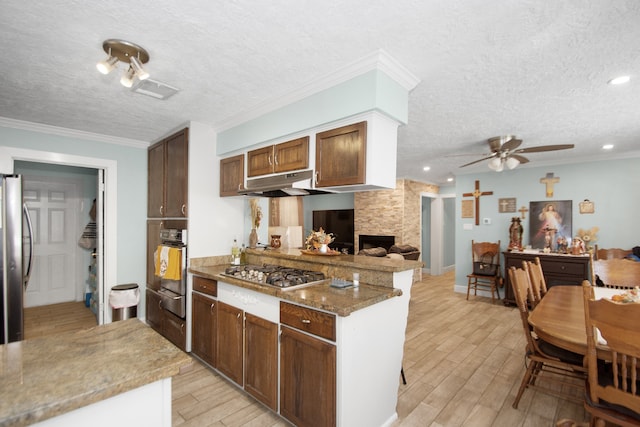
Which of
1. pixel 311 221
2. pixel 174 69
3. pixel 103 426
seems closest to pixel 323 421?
pixel 103 426

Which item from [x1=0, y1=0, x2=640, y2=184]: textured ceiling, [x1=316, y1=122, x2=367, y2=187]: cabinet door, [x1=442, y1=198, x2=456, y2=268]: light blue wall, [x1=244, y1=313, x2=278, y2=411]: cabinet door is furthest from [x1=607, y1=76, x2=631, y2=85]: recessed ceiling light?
[x1=442, y1=198, x2=456, y2=268]: light blue wall

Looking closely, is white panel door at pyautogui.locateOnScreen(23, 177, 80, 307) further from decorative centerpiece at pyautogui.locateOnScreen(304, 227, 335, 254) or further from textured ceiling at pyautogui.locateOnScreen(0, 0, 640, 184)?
decorative centerpiece at pyautogui.locateOnScreen(304, 227, 335, 254)

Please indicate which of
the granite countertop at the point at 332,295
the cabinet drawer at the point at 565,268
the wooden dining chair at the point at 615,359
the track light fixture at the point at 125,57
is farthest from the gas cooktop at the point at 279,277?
the cabinet drawer at the point at 565,268

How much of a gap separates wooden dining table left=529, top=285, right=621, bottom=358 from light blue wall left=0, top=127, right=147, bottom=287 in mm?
4322

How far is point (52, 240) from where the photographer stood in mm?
4906

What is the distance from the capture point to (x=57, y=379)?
965mm

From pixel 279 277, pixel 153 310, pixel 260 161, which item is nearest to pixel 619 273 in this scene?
pixel 279 277

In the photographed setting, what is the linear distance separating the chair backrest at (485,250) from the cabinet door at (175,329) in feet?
16.8

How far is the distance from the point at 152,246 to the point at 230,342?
6.55ft

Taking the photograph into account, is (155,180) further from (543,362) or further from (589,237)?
(589,237)

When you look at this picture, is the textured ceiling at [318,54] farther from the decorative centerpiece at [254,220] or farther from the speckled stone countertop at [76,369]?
the speckled stone countertop at [76,369]

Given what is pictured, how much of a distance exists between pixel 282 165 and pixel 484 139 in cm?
275

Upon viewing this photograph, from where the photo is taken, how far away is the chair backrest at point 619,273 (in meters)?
3.11

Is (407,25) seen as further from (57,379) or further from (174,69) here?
(57,379)
